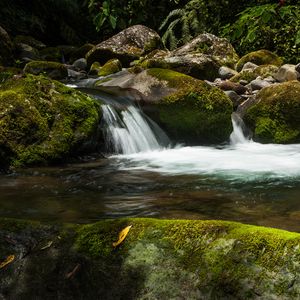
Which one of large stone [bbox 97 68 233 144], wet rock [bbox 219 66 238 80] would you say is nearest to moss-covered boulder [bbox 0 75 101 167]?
large stone [bbox 97 68 233 144]

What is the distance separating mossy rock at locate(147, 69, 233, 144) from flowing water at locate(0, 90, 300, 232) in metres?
0.50

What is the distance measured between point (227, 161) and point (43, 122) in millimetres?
3224

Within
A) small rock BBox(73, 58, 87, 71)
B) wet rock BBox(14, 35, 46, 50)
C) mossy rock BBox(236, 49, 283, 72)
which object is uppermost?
wet rock BBox(14, 35, 46, 50)

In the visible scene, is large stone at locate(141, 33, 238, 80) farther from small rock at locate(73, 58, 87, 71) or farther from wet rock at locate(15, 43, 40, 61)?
wet rock at locate(15, 43, 40, 61)

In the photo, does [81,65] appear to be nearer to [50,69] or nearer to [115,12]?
[50,69]

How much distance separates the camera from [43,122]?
24.1 feet

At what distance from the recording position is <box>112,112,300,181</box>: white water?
683 centimetres

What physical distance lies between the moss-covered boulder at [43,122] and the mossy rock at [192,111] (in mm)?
1917

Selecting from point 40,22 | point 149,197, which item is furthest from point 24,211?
point 40,22

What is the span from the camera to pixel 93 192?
556 cm

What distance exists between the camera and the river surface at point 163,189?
4.56 metres

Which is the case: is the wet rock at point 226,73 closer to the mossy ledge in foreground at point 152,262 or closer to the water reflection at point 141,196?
the water reflection at point 141,196

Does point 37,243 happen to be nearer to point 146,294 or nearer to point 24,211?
point 146,294

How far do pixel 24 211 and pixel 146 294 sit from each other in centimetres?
295
